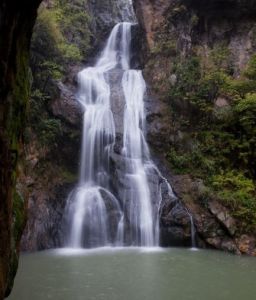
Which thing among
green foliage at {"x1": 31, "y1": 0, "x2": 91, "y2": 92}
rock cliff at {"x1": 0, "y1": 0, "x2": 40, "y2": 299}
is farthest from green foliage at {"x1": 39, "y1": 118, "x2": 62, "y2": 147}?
rock cliff at {"x1": 0, "y1": 0, "x2": 40, "y2": 299}

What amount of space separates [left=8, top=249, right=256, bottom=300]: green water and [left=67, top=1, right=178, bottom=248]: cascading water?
1.57 meters

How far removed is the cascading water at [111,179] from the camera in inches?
606

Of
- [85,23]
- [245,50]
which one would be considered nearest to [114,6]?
[85,23]

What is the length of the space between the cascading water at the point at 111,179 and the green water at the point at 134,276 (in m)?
1.57

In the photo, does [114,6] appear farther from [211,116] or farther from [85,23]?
[211,116]

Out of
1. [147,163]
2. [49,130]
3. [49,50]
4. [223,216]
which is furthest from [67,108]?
[223,216]

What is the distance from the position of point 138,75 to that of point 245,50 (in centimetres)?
555

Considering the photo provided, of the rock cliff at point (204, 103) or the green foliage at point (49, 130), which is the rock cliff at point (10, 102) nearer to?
the green foliage at point (49, 130)

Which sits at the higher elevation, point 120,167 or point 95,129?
point 95,129

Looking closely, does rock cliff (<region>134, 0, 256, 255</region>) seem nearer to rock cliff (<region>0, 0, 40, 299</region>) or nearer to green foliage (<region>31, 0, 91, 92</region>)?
green foliage (<region>31, 0, 91, 92</region>)

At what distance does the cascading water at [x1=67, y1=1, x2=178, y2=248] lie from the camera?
15391 millimetres

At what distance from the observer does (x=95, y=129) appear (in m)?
18.5

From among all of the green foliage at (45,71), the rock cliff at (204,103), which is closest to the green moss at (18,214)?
the green foliage at (45,71)

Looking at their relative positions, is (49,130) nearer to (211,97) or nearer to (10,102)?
(211,97)
